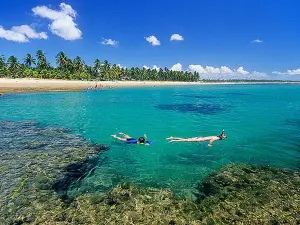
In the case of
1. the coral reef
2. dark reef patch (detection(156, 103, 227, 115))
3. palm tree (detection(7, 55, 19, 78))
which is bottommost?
dark reef patch (detection(156, 103, 227, 115))

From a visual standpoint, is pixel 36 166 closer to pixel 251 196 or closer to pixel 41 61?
pixel 251 196

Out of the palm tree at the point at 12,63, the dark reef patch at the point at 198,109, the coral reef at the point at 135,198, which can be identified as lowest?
the dark reef patch at the point at 198,109

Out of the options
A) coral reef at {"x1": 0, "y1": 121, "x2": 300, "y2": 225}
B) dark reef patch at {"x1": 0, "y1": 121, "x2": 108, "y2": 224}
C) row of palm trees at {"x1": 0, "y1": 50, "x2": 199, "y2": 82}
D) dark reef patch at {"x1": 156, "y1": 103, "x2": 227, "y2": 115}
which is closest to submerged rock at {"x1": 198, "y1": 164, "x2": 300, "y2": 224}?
coral reef at {"x1": 0, "y1": 121, "x2": 300, "y2": 225}

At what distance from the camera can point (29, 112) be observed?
40094 mm

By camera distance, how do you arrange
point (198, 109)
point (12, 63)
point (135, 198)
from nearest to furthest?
1. point (135, 198)
2. point (198, 109)
3. point (12, 63)

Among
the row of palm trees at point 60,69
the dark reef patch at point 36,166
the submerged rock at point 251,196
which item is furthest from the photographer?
the row of palm trees at point 60,69

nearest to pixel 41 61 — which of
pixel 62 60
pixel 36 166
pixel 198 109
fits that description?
pixel 62 60

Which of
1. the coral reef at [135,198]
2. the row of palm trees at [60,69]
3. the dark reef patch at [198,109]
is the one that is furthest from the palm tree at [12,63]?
the coral reef at [135,198]

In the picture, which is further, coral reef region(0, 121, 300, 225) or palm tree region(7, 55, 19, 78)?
palm tree region(7, 55, 19, 78)

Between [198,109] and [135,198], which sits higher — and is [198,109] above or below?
below

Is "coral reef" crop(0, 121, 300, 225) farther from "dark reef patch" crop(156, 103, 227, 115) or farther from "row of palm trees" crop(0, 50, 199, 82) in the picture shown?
"row of palm trees" crop(0, 50, 199, 82)

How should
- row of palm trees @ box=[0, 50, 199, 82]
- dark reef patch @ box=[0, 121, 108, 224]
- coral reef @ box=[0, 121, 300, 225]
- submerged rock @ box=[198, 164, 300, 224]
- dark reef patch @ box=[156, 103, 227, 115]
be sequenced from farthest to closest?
row of palm trees @ box=[0, 50, 199, 82], dark reef patch @ box=[156, 103, 227, 115], dark reef patch @ box=[0, 121, 108, 224], submerged rock @ box=[198, 164, 300, 224], coral reef @ box=[0, 121, 300, 225]

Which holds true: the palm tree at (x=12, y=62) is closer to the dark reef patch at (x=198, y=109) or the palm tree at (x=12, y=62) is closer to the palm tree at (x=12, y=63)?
the palm tree at (x=12, y=63)

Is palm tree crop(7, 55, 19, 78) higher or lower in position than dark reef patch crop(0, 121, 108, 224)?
higher
